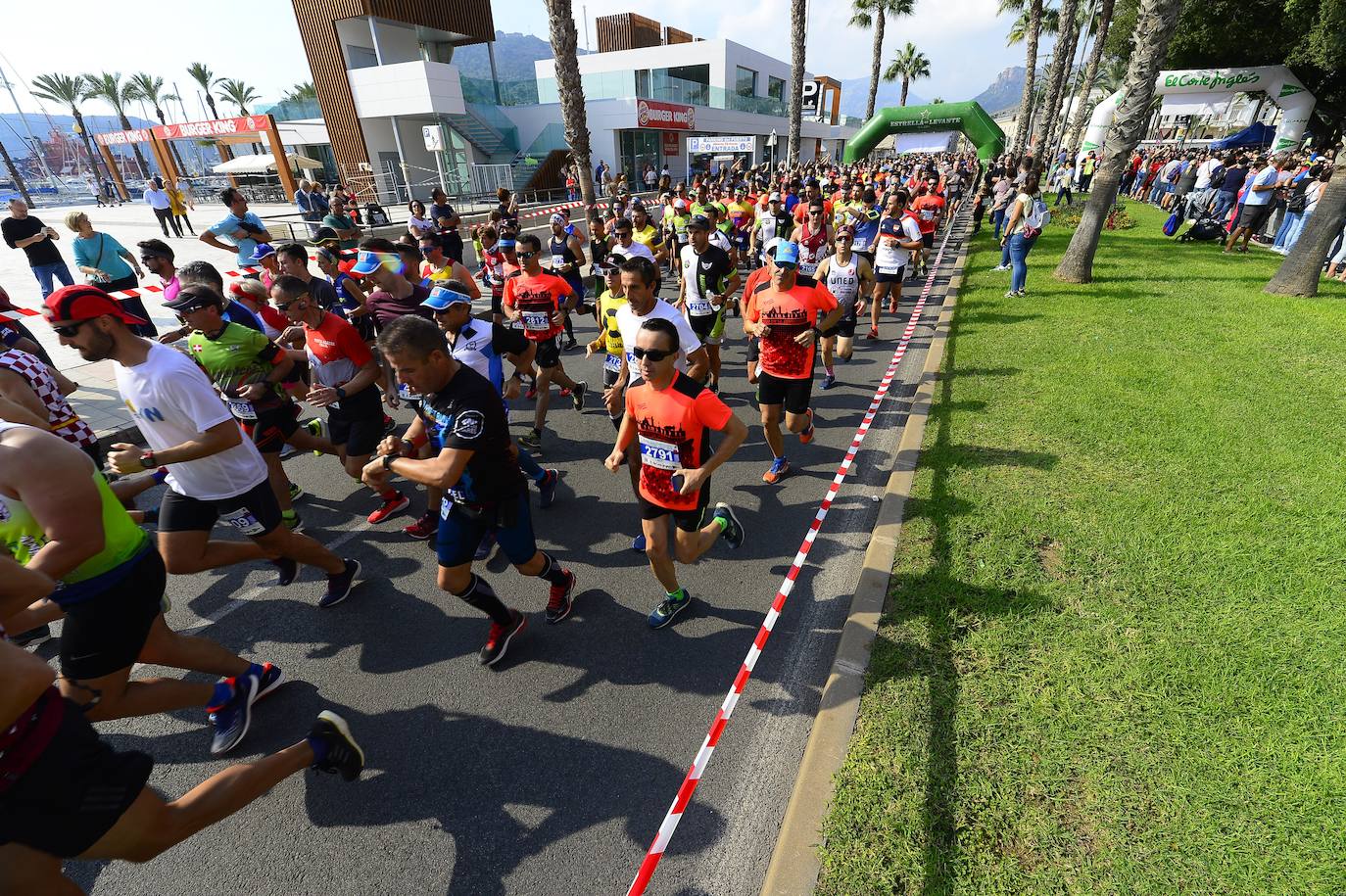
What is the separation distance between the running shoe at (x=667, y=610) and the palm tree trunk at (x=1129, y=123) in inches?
482

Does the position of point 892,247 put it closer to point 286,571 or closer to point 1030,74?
point 286,571

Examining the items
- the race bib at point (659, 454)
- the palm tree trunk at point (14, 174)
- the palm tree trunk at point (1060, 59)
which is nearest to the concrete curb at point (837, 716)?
the race bib at point (659, 454)

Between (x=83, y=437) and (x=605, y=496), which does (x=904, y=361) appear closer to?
(x=605, y=496)

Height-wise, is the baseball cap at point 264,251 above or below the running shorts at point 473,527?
above

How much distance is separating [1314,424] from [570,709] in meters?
7.91

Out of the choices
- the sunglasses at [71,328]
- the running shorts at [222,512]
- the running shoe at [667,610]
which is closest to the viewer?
the sunglasses at [71,328]

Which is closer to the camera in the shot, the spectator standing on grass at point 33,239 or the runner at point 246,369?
the runner at point 246,369

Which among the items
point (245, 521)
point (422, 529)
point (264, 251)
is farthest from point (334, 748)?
point (264, 251)

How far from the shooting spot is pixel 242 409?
4.68 meters

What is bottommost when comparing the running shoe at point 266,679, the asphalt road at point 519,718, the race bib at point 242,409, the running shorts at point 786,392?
the asphalt road at point 519,718

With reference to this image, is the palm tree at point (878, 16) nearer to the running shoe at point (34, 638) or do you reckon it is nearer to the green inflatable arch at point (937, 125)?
the green inflatable arch at point (937, 125)

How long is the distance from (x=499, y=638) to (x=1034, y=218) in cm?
1155

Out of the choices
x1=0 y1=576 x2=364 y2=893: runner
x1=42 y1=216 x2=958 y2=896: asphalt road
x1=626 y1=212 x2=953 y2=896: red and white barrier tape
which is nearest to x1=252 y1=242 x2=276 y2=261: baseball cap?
x1=42 y1=216 x2=958 y2=896: asphalt road

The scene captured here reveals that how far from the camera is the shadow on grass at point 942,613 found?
2637 millimetres
